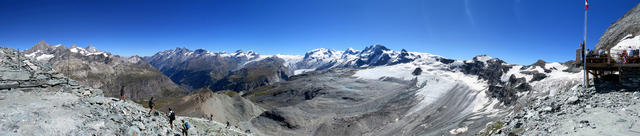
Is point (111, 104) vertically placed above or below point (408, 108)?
above

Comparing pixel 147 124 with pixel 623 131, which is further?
pixel 147 124

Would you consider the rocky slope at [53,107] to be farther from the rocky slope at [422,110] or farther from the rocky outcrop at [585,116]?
the rocky slope at [422,110]

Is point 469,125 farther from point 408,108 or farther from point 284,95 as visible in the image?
point 284,95

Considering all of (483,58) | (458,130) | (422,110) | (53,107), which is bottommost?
(422,110)

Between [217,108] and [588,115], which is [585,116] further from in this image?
[217,108]


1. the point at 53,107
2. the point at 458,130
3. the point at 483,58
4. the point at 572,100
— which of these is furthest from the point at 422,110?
the point at 483,58

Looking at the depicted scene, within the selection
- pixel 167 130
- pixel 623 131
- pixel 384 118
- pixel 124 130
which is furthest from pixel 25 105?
pixel 384 118

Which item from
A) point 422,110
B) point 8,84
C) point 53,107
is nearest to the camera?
point 53,107

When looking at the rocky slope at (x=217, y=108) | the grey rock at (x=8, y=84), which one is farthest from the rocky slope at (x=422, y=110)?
the grey rock at (x=8, y=84)
